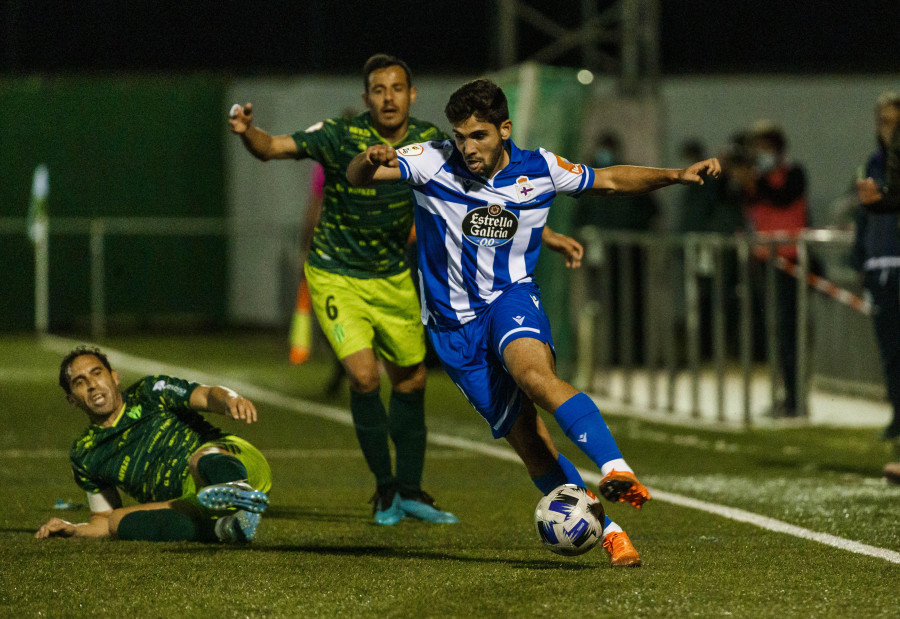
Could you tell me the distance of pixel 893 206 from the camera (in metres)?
7.45

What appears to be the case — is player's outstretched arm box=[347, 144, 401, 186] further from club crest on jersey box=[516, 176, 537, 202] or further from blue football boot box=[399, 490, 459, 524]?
blue football boot box=[399, 490, 459, 524]

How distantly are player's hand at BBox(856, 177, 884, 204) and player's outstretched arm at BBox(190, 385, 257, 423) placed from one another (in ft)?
10.9

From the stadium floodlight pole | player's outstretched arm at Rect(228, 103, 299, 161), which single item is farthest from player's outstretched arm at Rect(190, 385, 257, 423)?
the stadium floodlight pole

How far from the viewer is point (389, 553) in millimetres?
5777

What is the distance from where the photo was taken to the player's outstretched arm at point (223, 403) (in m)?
5.64

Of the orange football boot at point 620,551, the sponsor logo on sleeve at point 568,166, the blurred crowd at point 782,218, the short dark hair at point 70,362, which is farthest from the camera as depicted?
the blurred crowd at point 782,218

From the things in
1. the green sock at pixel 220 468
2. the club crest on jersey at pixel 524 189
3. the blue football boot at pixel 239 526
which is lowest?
the blue football boot at pixel 239 526

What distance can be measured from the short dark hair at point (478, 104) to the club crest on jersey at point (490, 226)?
13.3 inches

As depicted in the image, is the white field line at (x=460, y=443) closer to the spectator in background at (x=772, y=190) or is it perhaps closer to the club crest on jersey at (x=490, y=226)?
the club crest on jersey at (x=490, y=226)

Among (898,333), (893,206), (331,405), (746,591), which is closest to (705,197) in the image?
(331,405)

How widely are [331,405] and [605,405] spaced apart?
7.33 ft

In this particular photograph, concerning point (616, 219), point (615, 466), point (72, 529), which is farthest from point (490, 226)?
point (616, 219)

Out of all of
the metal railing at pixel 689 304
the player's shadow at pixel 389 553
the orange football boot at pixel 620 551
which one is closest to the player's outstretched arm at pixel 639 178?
the orange football boot at pixel 620 551

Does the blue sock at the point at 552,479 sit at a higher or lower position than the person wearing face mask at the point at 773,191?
lower
